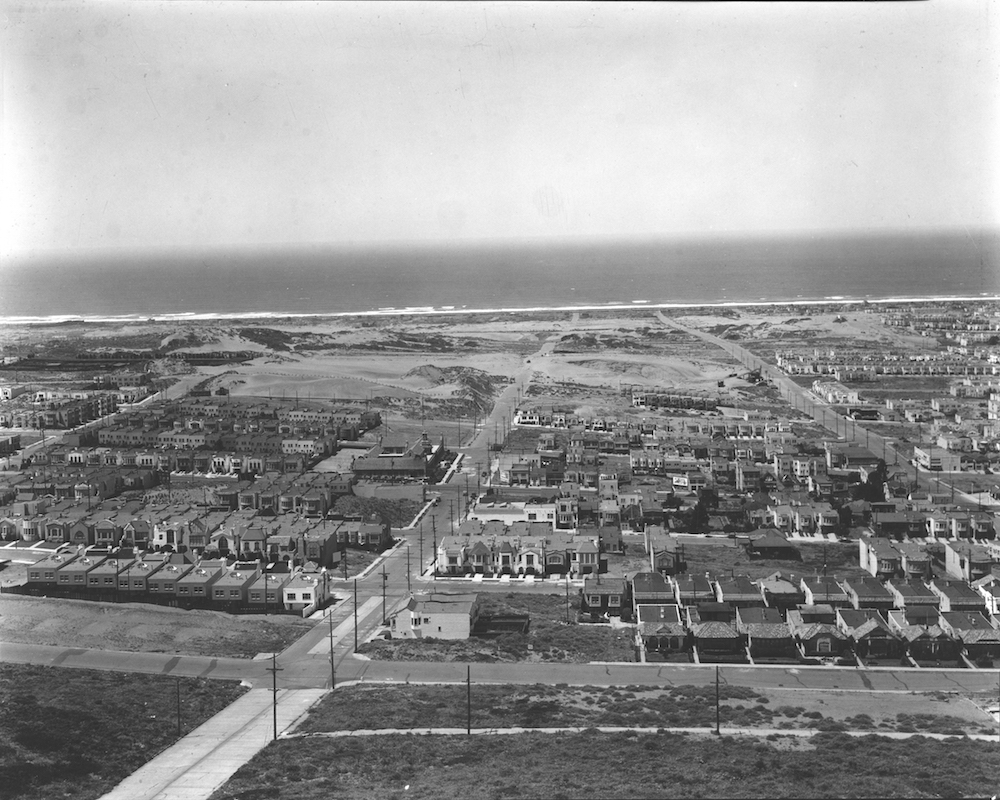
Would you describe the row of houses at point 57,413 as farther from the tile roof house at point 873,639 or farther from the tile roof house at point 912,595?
the tile roof house at point 873,639

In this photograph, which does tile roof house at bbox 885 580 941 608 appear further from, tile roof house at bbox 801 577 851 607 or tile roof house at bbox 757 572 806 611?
tile roof house at bbox 757 572 806 611

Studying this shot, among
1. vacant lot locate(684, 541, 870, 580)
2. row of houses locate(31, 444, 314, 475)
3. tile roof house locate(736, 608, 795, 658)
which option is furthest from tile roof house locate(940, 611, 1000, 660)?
row of houses locate(31, 444, 314, 475)

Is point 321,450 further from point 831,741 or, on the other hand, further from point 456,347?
point 456,347

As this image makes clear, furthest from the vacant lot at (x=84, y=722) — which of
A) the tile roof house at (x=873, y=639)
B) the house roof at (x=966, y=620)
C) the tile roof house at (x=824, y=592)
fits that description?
the house roof at (x=966, y=620)

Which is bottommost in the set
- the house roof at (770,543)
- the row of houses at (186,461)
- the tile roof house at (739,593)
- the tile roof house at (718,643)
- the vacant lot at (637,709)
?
the vacant lot at (637,709)

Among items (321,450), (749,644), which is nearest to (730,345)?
(321,450)

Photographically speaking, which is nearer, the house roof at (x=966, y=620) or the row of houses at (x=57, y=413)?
the house roof at (x=966, y=620)

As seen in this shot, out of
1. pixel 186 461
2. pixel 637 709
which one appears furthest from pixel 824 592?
pixel 186 461
